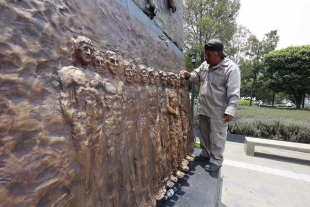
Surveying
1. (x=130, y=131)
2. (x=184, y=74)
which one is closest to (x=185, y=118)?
(x=184, y=74)

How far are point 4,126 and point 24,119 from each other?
57mm

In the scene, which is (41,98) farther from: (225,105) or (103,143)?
(225,105)

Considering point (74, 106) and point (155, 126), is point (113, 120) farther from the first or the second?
point (155, 126)

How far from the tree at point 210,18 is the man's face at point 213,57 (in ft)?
21.9

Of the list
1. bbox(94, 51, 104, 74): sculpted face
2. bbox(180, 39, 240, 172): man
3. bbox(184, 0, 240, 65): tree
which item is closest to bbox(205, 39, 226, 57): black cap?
bbox(180, 39, 240, 172): man

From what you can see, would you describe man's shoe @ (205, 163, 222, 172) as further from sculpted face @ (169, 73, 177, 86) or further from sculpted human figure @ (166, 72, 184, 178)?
sculpted face @ (169, 73, 177, 86)

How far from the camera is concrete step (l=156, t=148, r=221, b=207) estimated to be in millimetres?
1536

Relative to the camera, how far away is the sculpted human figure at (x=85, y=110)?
74 cm

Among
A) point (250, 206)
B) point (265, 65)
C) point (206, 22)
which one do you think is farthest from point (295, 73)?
point (250, 206)

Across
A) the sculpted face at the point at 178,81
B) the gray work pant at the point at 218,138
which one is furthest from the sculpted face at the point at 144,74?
the gray work pant at the point at 218,138

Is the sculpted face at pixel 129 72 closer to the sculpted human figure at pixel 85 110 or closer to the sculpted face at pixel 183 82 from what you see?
the sculpted human figure at pixel 85 110

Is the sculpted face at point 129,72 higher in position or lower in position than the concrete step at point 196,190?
higher

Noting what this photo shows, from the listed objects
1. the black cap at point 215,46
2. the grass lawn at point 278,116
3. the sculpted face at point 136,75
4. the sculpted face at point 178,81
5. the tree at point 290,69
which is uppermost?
the tree at point 290,69

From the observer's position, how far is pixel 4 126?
20.7 inches
